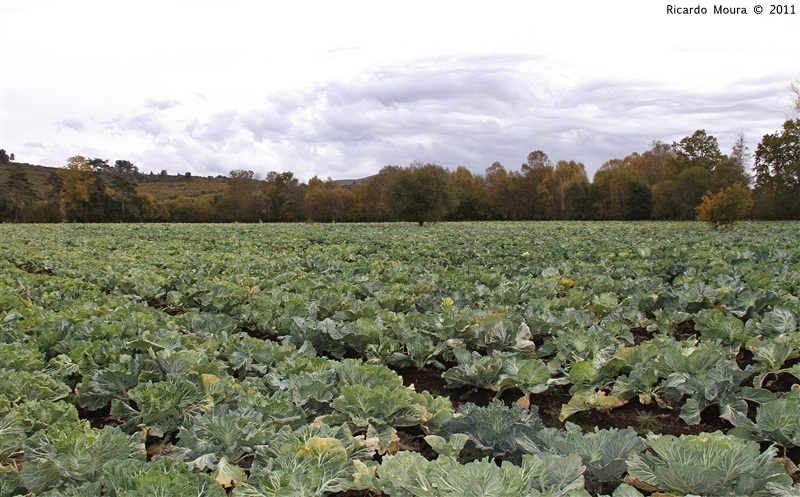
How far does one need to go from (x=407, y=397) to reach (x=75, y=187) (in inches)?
2972

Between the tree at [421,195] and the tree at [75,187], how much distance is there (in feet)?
149

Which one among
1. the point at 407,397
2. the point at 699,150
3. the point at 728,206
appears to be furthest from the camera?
the point at 699,150

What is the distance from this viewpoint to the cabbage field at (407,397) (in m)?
2.07

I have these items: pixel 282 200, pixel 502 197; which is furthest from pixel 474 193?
pixel 282 200

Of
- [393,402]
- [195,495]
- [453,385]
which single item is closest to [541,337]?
[453,385]

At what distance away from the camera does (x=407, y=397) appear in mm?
2840

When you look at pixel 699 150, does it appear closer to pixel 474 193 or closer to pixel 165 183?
pixel 474 193

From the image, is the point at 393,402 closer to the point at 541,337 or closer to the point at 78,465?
the point at 78,465

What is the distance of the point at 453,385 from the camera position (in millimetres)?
3885

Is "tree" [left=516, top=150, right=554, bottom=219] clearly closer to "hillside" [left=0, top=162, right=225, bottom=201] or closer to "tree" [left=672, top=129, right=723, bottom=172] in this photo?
"tree" [left=672, top=129, right=723, bottom=172]

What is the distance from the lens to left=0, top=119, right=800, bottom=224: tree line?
42219mm

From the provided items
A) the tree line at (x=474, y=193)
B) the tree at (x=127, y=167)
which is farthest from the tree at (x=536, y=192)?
the tree at (x=127, y=167)

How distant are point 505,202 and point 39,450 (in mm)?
74542

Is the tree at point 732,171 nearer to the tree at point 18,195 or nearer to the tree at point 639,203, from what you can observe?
the tree at point 639,203
